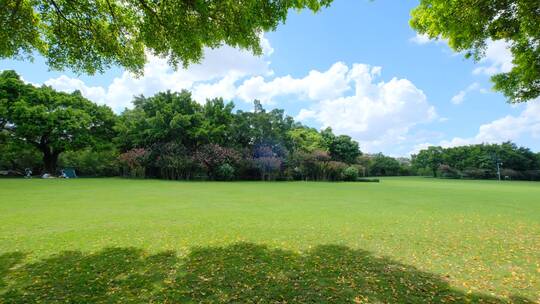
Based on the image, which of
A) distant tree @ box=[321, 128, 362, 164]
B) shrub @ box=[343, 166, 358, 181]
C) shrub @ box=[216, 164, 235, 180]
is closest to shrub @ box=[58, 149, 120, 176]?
shrub @ box=[216, 164, 235, 180]

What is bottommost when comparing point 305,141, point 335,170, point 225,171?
point 225,171

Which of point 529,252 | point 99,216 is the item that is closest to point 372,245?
point 529,252

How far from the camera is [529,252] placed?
5.54 meters

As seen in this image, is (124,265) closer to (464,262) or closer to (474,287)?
(474,287)

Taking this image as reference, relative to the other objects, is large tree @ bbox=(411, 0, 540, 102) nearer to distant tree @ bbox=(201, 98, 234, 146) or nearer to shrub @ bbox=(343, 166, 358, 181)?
distant tree @ bbox=(201, 98, 234, 146)

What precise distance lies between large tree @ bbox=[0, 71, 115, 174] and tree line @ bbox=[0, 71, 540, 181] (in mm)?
81

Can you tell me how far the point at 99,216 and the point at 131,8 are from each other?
6.35 m

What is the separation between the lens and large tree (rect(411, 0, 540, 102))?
475cm

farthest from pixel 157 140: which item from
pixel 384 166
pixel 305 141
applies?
pixel 384 166

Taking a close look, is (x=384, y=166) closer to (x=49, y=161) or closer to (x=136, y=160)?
(x=136, y=160)

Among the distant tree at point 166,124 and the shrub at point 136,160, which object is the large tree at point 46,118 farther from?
the shrub at point 136,160

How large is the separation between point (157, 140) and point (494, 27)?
30211mm

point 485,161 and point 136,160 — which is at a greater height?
point 485,161

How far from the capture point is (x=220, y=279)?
4016 millimetres
